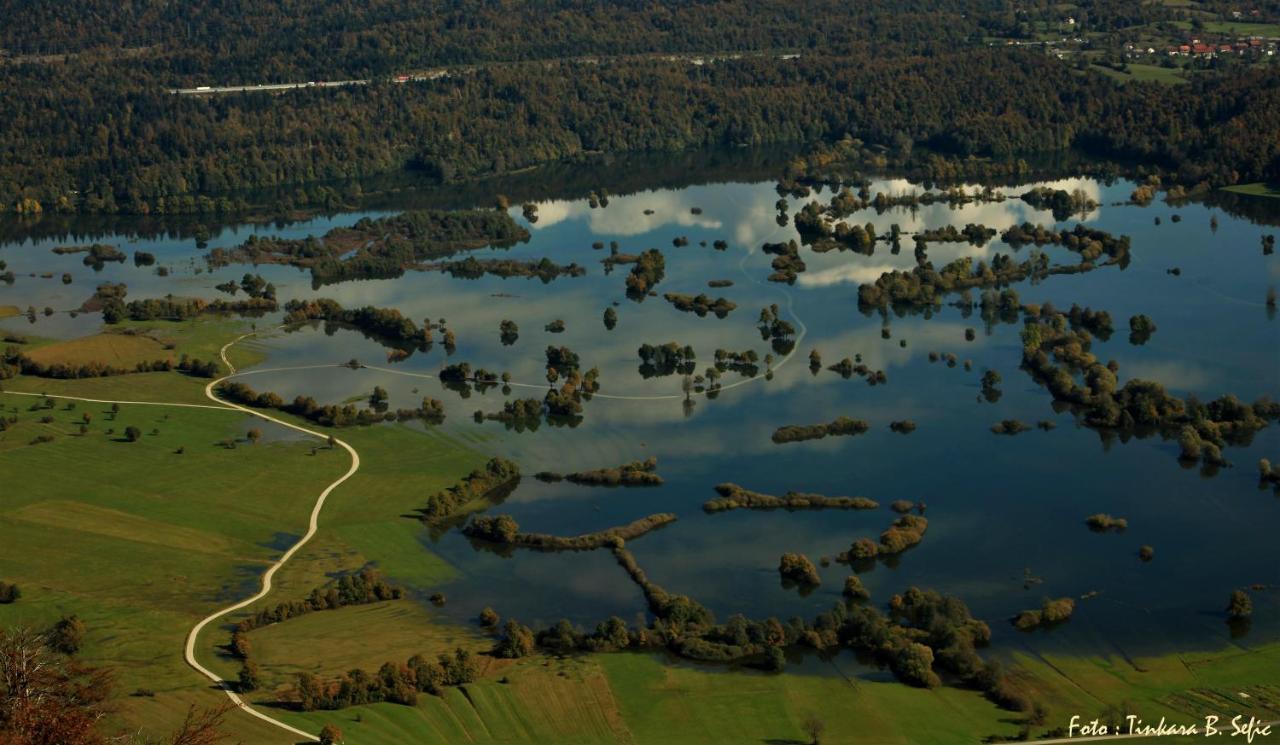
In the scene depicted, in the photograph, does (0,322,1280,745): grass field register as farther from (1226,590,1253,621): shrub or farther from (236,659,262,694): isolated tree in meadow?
(1226,590,1253,621): shrub

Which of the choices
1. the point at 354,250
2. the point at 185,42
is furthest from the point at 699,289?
the point at 185,42

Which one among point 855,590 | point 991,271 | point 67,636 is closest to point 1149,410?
point 855,590

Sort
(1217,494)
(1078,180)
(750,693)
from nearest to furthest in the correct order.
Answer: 1. (750,693)
2. (1217,494)
3. (1078,180)

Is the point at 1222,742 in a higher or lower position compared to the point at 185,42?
lower

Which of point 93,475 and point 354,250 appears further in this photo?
point 354,250

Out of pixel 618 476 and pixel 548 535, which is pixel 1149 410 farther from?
pixel 548 535

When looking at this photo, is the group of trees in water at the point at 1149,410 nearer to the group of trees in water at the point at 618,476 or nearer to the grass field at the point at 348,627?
the grass field at the point at 348,627

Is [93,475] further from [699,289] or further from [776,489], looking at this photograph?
[699,289]

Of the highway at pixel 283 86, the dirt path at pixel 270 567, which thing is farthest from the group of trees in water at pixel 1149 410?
the highway at pixel 283 86
